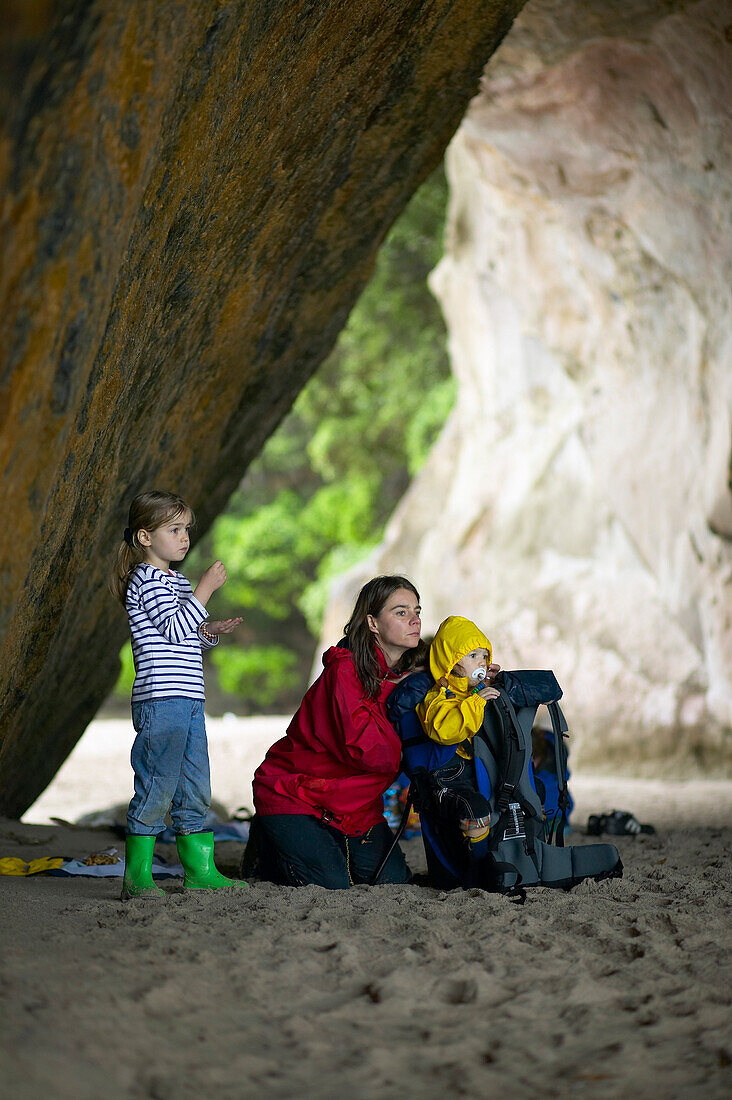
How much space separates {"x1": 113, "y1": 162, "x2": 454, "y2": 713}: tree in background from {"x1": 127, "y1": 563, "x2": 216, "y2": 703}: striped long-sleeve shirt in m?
11.7

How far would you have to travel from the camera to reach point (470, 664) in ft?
11.3

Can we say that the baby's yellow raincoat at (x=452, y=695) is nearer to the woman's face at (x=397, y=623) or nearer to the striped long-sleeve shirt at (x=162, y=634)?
the woman's face at (x=397, y=623)

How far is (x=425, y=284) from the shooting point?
16.7 metres

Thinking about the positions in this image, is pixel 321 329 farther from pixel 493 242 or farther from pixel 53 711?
→ pixel 493 242

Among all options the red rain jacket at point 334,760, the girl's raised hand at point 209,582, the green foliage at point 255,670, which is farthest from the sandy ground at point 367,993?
the green foliage at point 255,670

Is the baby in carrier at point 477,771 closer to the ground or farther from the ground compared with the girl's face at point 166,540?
closer to the ground

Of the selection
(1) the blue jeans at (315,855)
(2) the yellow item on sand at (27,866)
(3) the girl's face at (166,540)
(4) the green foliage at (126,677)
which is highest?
(4) the green foliage at (126,677)

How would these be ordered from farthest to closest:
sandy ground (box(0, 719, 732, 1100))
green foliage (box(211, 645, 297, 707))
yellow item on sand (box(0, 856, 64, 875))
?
green foliage (box(211, 645, 297, 707)), yellow item on sand (box(0, 856, 64, 875)), sandy ground (box(0, 719, 732, 1100))

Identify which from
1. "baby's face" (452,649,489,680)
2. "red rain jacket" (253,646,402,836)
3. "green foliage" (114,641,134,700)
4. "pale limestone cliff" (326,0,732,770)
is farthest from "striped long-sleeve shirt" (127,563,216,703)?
"green foliage" (114,641,134,700)

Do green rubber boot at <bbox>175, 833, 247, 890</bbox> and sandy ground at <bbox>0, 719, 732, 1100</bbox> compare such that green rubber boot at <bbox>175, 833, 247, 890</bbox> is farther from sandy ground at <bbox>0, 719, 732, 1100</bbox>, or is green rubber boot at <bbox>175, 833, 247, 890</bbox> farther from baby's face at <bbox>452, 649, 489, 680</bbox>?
baby's face at <bbox>452, 649, 489, 680</bbox>

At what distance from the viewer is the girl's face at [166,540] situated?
3.44 m

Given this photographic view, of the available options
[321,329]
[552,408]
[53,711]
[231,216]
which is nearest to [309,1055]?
[231,216]

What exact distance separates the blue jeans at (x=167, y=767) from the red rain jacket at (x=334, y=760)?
0.34 metres

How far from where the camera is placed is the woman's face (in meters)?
3.64
